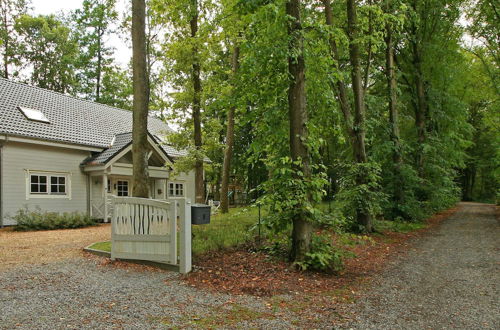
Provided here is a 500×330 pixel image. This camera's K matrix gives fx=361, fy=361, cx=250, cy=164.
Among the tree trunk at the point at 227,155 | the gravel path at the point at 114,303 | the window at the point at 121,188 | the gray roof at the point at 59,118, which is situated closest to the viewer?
the gravel path at the point at 114,303

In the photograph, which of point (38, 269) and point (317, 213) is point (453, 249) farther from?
point (38, 269)

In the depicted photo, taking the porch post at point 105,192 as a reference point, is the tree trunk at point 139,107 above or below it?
above

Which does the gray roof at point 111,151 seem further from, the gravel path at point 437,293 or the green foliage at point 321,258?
the gravel path at point 437,293

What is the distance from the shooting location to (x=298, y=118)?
6621 millimetres

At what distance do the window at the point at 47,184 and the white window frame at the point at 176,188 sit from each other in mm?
6341

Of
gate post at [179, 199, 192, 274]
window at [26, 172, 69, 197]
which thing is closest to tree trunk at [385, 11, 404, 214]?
gate post at [179, 199, 192, 274]

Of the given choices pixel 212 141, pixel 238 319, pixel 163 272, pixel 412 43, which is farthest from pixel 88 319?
pixel 412 43

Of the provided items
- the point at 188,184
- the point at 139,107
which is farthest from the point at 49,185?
the point at 139,107

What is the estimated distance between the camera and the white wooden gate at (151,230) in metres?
6.05

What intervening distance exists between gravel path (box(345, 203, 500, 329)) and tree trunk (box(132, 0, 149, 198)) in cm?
497

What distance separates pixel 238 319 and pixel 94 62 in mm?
32965

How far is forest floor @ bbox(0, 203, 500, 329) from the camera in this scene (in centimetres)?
402

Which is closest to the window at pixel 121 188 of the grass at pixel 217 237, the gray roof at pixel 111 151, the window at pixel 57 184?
the gray roof at pixel 111 151

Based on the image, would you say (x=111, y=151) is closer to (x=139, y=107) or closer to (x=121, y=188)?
(x=121, y=188)
